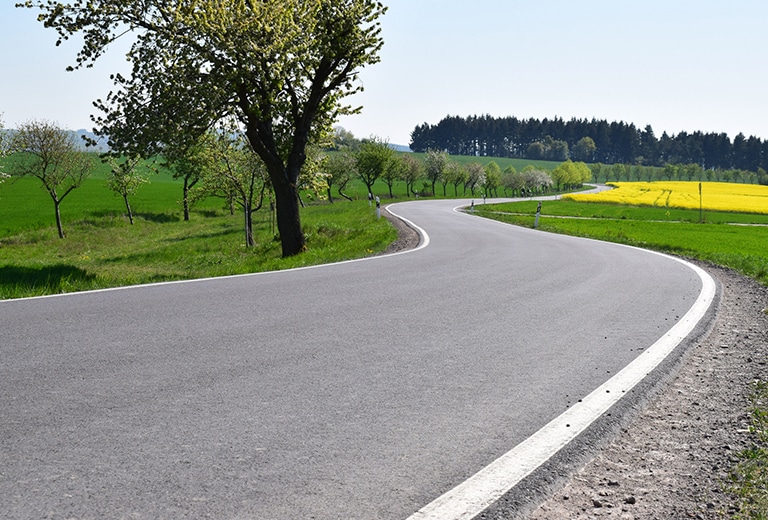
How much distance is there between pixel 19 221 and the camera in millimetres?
41688

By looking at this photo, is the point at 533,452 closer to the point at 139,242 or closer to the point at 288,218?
the point at 288,218

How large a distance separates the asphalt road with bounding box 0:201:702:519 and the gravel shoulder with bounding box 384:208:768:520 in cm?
47

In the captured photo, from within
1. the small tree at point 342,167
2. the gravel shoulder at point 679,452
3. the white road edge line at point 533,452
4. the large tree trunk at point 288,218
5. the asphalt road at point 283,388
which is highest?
the small tree at point 342,167

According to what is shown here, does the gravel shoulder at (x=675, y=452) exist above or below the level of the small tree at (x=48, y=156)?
below

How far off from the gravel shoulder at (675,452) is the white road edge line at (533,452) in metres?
0.14

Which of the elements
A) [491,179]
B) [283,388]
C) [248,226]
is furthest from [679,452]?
[491,179]

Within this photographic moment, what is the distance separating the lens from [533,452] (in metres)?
3.53

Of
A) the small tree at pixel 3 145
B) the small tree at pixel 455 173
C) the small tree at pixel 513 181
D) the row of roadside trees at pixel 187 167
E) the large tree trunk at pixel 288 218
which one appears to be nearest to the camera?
the large tree trunk at pixel 288 218

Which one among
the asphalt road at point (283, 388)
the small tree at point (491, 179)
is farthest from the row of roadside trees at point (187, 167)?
the small tree at point (491, 179)

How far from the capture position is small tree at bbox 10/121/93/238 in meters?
35.4

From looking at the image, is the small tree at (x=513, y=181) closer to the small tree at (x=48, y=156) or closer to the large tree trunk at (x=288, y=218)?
the small tree at (x=48, y=156)

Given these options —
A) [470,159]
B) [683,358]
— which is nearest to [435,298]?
[683,358]

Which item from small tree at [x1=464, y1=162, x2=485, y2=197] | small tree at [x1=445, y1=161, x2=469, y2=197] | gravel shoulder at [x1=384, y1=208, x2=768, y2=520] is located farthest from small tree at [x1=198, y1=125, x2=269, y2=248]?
small tree at [x1=464, y1=162, x2=485, y2=197]

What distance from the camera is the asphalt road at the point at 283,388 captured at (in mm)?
2943
